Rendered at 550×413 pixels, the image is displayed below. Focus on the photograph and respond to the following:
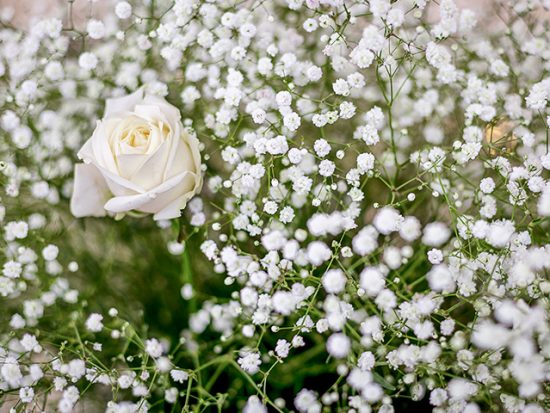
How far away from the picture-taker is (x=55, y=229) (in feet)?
1.76

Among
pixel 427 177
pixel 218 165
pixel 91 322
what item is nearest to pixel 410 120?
pixel 427 177

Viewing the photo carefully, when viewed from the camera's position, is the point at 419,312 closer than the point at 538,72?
Yes

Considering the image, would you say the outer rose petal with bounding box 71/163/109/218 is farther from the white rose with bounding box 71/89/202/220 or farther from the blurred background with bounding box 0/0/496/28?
the blurred background with bounding box 0/0/496/28

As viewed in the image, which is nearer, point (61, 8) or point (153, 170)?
point (153, 170)

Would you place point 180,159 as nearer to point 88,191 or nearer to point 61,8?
point 88,191

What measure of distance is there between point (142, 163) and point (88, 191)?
0.05 m

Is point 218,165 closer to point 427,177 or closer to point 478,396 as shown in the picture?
point 427,177

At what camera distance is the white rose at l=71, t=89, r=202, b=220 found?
443mm

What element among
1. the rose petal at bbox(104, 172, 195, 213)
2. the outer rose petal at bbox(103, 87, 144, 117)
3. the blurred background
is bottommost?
the blurred background

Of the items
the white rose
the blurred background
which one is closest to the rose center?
the white rose

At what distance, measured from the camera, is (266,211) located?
450 millimetres

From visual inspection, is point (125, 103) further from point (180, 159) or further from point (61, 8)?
point (61, 8)

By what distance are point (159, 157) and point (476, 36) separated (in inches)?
12.2

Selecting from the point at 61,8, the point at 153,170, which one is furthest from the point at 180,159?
the point at 61,8
